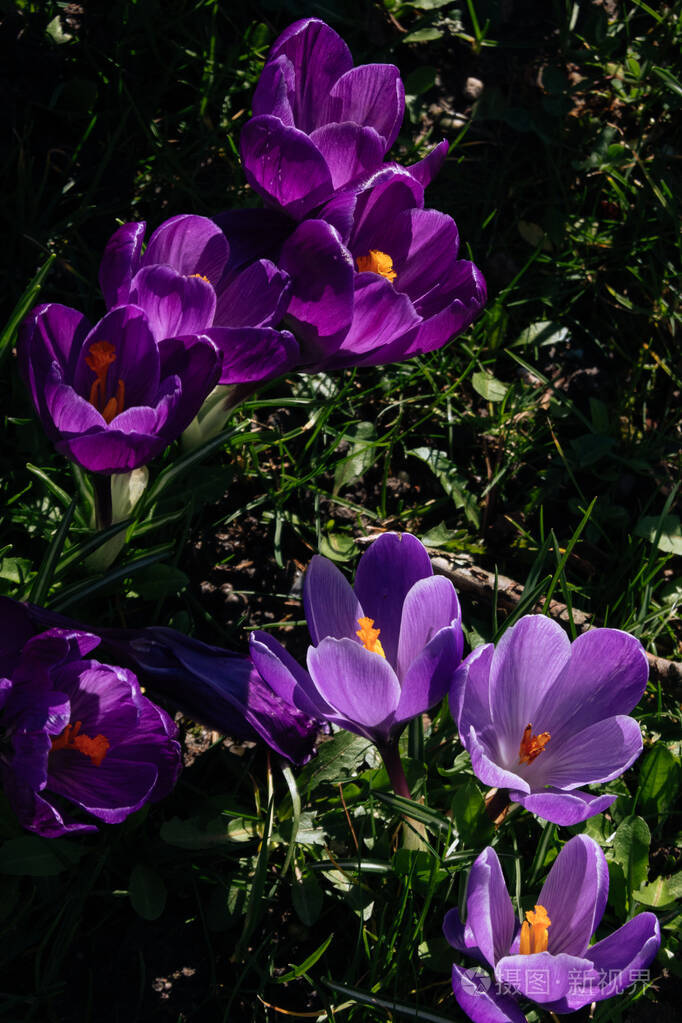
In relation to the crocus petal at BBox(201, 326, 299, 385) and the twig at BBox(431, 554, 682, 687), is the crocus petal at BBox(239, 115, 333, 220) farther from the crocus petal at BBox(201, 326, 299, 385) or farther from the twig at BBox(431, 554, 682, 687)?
the twig at BBox(431, 554, 682, 687)

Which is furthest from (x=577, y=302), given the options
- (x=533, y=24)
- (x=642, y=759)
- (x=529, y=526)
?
(x=642, y=759)

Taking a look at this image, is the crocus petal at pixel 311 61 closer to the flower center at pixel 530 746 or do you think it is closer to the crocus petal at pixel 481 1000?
the flower center at pixel 530 746

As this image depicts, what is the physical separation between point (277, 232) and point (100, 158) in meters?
0.76

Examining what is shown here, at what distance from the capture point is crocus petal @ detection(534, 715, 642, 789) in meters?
1.38

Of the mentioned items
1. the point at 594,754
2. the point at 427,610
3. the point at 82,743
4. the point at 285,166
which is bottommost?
the point at 594,754

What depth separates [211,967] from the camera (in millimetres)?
1562

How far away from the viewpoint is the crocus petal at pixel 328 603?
144 centimetres

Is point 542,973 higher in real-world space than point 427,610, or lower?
lower

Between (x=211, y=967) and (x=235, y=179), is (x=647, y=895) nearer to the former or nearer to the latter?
(x=211, y=967)

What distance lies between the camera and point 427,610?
1397 mm

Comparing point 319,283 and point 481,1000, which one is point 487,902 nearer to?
point 481,1000

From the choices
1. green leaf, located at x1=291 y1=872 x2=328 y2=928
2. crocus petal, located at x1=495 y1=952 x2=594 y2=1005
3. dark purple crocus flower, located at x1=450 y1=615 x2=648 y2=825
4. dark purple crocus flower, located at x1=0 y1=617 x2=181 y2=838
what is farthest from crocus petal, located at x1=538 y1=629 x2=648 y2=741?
dark purple crocus flower, located at x1=0 y1=617 x2=181 y2=838

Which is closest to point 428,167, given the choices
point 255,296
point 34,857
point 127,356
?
point 255,296

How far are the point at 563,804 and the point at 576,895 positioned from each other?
0.51 ft
